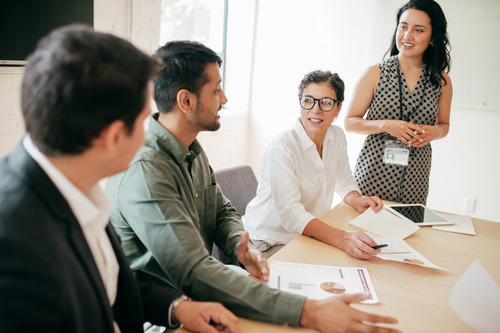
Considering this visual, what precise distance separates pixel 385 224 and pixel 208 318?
1038 millimetres

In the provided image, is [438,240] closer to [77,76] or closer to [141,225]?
[141,225]

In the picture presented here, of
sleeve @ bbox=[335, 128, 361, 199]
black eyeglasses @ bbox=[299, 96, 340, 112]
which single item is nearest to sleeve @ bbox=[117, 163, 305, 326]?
black eyeglasses @ bbox=[299, 96, 340, 112]

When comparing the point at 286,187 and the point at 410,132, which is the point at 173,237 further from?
the point at 410,132

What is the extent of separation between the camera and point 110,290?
3.33 feet

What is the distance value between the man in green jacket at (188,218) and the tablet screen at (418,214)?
0.83m

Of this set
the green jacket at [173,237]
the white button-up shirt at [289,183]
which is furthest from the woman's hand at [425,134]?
the green jacket at [173,237]

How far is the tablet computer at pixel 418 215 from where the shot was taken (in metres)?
1.90

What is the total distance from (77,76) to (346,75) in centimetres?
380

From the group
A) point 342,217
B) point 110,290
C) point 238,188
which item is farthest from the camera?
point 238,188

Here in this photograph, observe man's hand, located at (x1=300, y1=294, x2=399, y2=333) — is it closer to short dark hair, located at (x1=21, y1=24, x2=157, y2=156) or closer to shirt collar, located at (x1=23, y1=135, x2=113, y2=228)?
shirt collar, located at (x1=23, y1=135, x2=113, y2=228)

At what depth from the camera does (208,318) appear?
1.04 m

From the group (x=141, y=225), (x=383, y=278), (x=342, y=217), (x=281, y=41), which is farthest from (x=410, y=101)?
(x=281, y=41)

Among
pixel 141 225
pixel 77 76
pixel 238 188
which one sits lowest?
pixel 238 188

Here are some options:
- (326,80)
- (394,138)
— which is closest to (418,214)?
(394,138)
